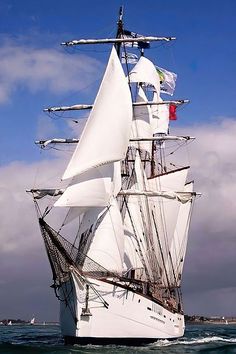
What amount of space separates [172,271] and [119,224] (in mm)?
21284

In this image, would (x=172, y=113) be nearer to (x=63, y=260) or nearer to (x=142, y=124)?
(x=142, y=124)

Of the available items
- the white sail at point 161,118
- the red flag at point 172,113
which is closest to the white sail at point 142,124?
the white sail at point 161,118

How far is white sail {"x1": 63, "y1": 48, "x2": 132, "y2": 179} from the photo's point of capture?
4859cm

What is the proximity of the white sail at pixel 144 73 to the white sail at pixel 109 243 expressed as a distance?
A: 22722 millimetres

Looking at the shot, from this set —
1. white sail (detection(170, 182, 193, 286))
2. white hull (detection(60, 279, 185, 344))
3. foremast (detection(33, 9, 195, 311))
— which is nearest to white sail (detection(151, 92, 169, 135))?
foremast (detection(33, 9, 195, 311))

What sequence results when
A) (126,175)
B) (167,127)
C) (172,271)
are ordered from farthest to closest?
1. (167,127)
2. (172,271)
3. (126,175)

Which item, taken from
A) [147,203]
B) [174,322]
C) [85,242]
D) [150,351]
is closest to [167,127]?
[147,203]

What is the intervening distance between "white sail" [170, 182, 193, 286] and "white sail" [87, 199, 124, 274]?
20.7m

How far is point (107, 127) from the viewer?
50625 millimetres

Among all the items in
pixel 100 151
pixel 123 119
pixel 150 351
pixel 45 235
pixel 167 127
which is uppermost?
pixel 167 127

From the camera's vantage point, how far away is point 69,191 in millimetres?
48812

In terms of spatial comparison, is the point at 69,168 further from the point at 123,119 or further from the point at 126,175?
the point at 126,175

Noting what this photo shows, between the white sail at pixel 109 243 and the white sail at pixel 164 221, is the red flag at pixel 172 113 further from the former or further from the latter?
the white sail at pixel 109 243

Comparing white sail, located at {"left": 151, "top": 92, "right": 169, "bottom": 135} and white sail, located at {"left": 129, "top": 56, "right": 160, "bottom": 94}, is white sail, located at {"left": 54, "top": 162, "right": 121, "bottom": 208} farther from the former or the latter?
white sail, located at {"left": 151, "top": 92, "right": 169, "bottom": 135}
